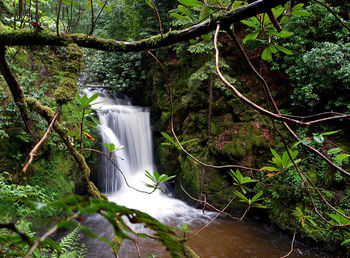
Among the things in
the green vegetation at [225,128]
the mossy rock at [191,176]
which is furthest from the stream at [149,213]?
the mossy rock at [191,176]

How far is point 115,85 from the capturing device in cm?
945

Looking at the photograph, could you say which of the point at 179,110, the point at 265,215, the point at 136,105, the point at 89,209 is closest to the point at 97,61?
the point at 136,105

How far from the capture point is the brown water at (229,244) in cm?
407

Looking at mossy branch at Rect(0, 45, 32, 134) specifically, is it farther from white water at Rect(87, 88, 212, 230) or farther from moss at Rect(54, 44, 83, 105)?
white water at Rect(87, 88, 212, 230)

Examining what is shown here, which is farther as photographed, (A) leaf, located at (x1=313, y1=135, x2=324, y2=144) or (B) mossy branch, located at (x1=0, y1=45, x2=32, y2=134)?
(B) mossy branch, located at (x1=0, y1=45, x2=32, y2=134)

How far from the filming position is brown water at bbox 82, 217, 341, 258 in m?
4.07

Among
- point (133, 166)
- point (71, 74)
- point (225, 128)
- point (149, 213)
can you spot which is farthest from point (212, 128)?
point (71, 74)

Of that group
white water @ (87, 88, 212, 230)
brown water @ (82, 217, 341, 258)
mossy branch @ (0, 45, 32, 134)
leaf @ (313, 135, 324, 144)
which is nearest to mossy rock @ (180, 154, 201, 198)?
white water @ (87, 88, 212, 230)

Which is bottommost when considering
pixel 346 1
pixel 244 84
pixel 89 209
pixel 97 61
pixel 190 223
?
pixel 190 223

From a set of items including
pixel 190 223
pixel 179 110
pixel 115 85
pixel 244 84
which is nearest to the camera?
pixel 190 223

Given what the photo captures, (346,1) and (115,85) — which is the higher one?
(346,1)

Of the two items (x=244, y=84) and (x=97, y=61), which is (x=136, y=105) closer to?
(x=97, y=61)

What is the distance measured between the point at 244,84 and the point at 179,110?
2529mm

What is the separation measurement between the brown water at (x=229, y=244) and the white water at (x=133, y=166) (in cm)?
81
